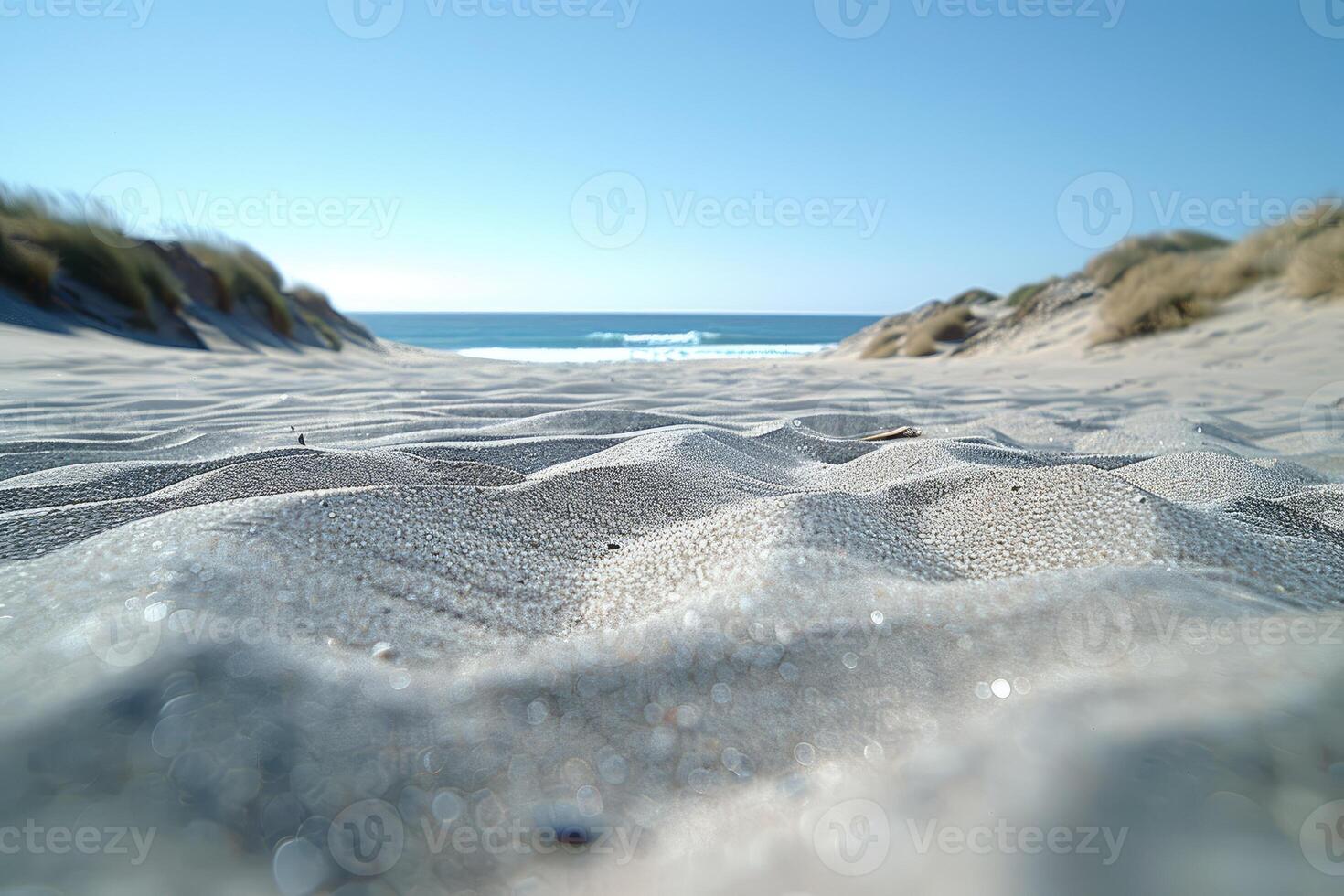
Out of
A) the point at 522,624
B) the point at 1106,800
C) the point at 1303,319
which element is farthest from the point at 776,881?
the point at 1303,319

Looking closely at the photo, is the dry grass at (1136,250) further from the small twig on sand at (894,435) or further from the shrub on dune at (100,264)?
the shrub on dune at (100,264)

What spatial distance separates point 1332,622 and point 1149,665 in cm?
30

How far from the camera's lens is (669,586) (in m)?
0.97

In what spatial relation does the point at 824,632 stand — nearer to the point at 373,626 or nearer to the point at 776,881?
the point at 776,881

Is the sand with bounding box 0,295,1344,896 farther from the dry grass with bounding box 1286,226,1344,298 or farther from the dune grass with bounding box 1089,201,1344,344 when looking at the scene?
the dune grass with bounding box 1089,201,1344,344

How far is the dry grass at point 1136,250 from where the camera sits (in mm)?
10711

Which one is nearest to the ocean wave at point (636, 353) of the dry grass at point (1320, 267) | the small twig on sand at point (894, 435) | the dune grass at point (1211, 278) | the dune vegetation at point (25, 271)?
the dune grass at point (1211, 278)

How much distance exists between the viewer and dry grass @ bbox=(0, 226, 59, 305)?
5848 millimetres

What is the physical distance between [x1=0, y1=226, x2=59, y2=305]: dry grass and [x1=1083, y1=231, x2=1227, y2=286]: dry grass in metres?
12.6

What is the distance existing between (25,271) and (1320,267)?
10696mm

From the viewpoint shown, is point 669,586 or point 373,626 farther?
point 669,586

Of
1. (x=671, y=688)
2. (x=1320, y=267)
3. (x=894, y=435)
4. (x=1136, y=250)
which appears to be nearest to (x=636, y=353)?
(x=1136, y=250)

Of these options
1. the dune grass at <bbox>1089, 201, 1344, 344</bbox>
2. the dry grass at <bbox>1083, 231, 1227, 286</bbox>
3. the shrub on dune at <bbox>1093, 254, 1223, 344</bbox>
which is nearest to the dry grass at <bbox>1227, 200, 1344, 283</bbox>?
the dune grass at <bbox>1089, 201, 1344, 344</bbox>

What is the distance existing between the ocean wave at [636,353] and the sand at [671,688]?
13.9 m
